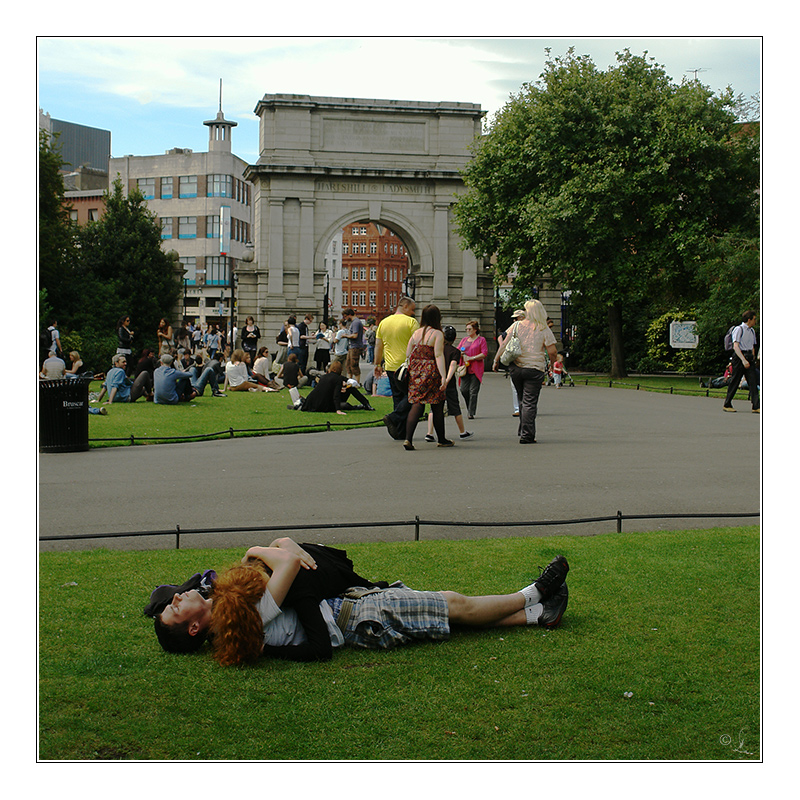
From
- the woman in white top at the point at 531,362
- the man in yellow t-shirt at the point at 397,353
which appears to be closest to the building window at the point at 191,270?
the man in yellow t-shirt at the point at 397,353

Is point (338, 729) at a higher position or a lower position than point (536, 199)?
lower

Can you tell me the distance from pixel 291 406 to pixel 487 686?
53.9ft

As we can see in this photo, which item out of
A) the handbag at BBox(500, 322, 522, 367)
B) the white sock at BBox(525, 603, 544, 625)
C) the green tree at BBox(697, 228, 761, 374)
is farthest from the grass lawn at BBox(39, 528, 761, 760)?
the green tree at BBox(697, 228, 761, 374)

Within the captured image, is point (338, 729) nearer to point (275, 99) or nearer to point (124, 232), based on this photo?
point (275, 99)

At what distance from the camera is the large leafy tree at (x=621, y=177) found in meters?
34.6

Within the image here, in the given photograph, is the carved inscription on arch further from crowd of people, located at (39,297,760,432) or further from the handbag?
the handbag

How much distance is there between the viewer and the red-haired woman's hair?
4844mm

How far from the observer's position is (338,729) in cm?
412

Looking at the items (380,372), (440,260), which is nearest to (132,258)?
(440,260)

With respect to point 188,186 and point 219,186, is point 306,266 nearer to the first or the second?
point 219,186

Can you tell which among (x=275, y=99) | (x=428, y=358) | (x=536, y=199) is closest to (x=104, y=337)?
(x=275, y=99)

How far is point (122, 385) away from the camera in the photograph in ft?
69.7

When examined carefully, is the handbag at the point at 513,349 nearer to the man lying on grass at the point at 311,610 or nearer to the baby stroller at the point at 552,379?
the man lying on grass at the point at 311,610

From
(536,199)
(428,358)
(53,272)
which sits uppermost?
(536,199)
